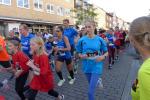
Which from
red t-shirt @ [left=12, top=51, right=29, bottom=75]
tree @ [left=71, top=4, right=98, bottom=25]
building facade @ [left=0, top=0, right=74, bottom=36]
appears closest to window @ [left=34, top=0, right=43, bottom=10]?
building facade @ [left=0, top=0, right=74, bottom=36]

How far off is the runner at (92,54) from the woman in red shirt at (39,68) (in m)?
0.78

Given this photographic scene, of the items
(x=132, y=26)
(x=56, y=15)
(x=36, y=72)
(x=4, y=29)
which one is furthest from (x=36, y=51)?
(x=56, y=15)

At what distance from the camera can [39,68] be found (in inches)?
211

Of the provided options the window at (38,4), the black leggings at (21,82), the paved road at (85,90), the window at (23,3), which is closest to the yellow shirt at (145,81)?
the black leggings at (21,82)

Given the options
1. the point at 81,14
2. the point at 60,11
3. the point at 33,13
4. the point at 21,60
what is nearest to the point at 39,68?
the point at 21,60

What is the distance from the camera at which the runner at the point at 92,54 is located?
5895 millimetres

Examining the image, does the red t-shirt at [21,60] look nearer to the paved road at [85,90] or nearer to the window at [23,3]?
the paved road at [85,90]

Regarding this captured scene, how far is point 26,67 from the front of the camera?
19.2 feet

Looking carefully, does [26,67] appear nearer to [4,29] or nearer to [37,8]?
[4,29]

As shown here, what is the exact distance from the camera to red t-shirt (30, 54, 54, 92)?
5351 millimetres

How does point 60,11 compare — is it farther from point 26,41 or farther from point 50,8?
point 26,41

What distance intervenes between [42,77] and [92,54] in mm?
1072

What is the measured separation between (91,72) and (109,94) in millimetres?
1973

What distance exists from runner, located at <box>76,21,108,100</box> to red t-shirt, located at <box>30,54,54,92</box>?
77cm
